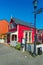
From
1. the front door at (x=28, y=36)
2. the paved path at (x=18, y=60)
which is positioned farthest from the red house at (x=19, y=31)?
the paved path at (x=18, y=60)

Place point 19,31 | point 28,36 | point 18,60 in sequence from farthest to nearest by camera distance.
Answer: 1. point 28,36
2. point 19,31
3. point 18,60

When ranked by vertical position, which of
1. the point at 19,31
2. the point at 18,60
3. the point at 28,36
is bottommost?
the point at 18,60

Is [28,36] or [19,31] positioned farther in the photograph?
[28,36]

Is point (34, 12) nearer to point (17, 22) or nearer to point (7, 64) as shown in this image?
point (7, 64)

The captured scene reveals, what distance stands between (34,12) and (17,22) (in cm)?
1294

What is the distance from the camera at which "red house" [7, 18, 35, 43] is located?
33906 millimetres

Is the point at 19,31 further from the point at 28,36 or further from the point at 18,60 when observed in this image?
the point at 18,60

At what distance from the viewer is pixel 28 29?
36000 millimetres

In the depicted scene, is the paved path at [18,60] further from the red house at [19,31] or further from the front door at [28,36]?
the front door at [28,36]

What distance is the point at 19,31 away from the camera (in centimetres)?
3384

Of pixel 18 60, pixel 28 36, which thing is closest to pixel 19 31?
pixel 28 36

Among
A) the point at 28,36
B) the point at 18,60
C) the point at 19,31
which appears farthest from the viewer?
the point at 28,36

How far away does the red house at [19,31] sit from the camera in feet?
111

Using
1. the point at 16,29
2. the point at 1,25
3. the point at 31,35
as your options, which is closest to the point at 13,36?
the point at 16,29
